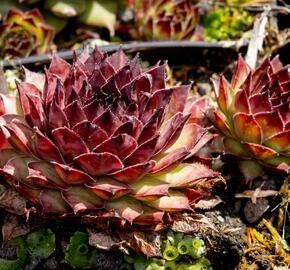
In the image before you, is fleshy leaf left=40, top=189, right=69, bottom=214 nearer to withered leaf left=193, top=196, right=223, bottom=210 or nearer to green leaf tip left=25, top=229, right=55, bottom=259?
green leaf tip left=25, top=229, right=55, bottom=259

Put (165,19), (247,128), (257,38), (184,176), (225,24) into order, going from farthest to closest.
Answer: (225,24)
(165,19)
(257,38)
(247,128)
(184,176)

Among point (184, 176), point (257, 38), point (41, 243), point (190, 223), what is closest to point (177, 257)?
point (190, 223)

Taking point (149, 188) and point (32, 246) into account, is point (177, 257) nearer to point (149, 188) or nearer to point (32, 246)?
point (149, 188)

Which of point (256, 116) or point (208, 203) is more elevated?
point (256, 116)

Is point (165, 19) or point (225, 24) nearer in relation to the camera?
point (165, 19)

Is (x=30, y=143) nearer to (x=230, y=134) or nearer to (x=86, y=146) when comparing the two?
(x=86, y=146)
